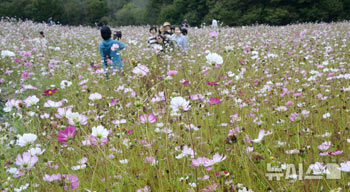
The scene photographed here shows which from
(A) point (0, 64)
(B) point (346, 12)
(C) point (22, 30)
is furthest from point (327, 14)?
(A) point (0, 64)

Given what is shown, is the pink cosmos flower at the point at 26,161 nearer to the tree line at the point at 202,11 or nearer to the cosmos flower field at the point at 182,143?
the cosmos flower field at the point at 182,143

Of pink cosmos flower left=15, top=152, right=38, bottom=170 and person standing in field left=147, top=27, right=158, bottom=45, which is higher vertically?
person standing in field left=147, top=27, right=158, bottom=45

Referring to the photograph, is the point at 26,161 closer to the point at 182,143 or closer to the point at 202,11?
the point at 182,143

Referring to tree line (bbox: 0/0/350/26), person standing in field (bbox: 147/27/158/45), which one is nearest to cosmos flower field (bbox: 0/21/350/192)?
person standing in field (bbox: 147/27/158/45)

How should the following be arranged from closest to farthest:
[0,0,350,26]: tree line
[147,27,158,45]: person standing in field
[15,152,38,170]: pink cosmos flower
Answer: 1. [15,152,38,170]: pink cosmos flower
2. [147,27,158,45]: person standing in field
3. [0,0,350,26]: tree line

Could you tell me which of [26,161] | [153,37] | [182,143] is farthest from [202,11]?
[26,161]

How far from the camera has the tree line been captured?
1987cm

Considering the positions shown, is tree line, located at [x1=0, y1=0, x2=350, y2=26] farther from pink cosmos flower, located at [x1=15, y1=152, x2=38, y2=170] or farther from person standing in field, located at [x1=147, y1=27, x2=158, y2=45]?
pink cosmos flower, located at [x1=15, y1=152, x2=38, y2=170]

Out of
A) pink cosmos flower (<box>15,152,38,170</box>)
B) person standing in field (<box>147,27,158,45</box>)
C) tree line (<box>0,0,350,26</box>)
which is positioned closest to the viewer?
pink cosmos flower (<box>15,152,38,170</box>)

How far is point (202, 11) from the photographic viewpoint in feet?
88.9

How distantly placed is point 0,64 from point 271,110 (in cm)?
535

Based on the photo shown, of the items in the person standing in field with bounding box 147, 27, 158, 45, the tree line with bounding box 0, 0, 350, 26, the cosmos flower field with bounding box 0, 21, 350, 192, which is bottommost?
the cosmos flower field with bounding box 0, 21, 350, 192

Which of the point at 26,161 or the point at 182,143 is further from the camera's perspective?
the point at 182,143

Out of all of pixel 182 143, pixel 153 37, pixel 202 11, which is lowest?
pixel 182 143
